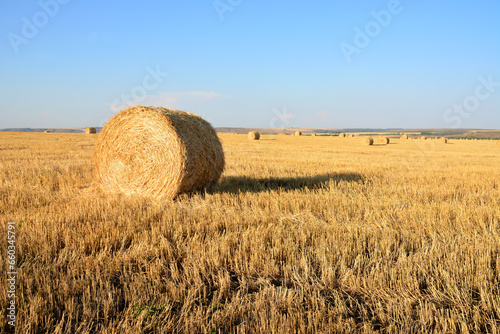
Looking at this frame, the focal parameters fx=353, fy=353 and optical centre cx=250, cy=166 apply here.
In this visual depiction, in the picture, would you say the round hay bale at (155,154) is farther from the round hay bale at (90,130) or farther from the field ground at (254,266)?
the round hay bale at (90,130)

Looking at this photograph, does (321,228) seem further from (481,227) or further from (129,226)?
(129,226)

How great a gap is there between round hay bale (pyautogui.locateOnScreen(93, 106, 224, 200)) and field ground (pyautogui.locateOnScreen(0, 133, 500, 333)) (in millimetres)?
839

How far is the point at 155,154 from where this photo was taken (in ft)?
23.6

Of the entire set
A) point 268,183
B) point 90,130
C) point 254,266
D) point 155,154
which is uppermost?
point 90,130

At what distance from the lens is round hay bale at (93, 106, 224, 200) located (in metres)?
7.00

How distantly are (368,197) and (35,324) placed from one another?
584cm

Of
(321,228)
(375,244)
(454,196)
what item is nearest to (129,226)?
(321,228)

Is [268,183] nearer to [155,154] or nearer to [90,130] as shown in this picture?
[155,154]

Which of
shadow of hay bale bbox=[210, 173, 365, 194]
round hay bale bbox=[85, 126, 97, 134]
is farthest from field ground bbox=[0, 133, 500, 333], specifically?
round hay bale bbox=[85, 126, 97, 134]

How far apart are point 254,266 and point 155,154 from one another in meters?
4.27

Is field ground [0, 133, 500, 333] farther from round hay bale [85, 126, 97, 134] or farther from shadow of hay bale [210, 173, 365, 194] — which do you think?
round hay bale [85, 126, 97, 134]

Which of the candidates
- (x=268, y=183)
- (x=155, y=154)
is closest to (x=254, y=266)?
(x=155, y=154)

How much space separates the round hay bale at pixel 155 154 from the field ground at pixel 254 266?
84cm

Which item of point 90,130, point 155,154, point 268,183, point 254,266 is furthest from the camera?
point 90,130
